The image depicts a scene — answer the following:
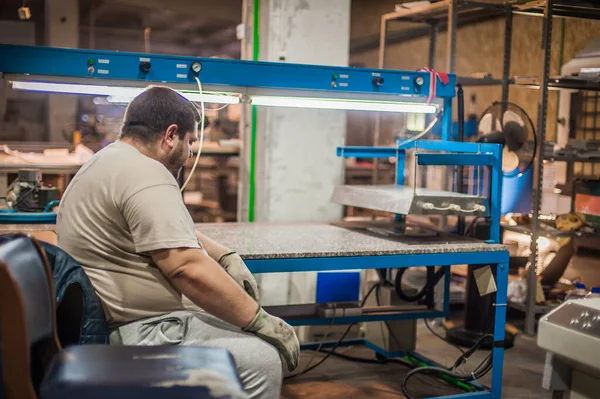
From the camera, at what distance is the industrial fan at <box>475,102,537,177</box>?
463 centimetres

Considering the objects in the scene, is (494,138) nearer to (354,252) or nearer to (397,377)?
(397,377)

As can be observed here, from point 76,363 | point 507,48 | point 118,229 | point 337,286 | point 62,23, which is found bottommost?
point 337,286

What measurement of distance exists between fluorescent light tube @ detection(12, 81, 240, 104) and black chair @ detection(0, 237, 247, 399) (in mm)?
1449

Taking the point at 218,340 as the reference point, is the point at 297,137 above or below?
above

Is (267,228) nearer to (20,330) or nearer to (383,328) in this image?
(383,328)

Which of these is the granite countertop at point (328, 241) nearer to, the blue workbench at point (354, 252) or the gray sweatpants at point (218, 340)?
the blue workbench at point (354, 252)

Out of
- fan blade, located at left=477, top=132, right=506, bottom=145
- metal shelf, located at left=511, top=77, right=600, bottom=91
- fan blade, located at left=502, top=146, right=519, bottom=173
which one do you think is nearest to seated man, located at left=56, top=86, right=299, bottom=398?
fan blade, located at left=477, top=132, right=506, bottom=145

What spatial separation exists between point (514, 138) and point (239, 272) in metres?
2.68

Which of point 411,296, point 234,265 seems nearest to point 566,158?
point 411,296

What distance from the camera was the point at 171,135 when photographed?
8.08ft

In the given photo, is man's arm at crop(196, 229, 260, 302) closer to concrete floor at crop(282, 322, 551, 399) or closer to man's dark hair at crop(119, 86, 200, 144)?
man's dark hair at crop(119, 86, 200, 144)

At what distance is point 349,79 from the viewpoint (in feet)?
11.4

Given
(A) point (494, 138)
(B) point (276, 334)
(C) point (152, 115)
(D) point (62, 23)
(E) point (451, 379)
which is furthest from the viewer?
(D) point (62, 23)

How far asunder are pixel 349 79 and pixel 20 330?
7.48 feet
